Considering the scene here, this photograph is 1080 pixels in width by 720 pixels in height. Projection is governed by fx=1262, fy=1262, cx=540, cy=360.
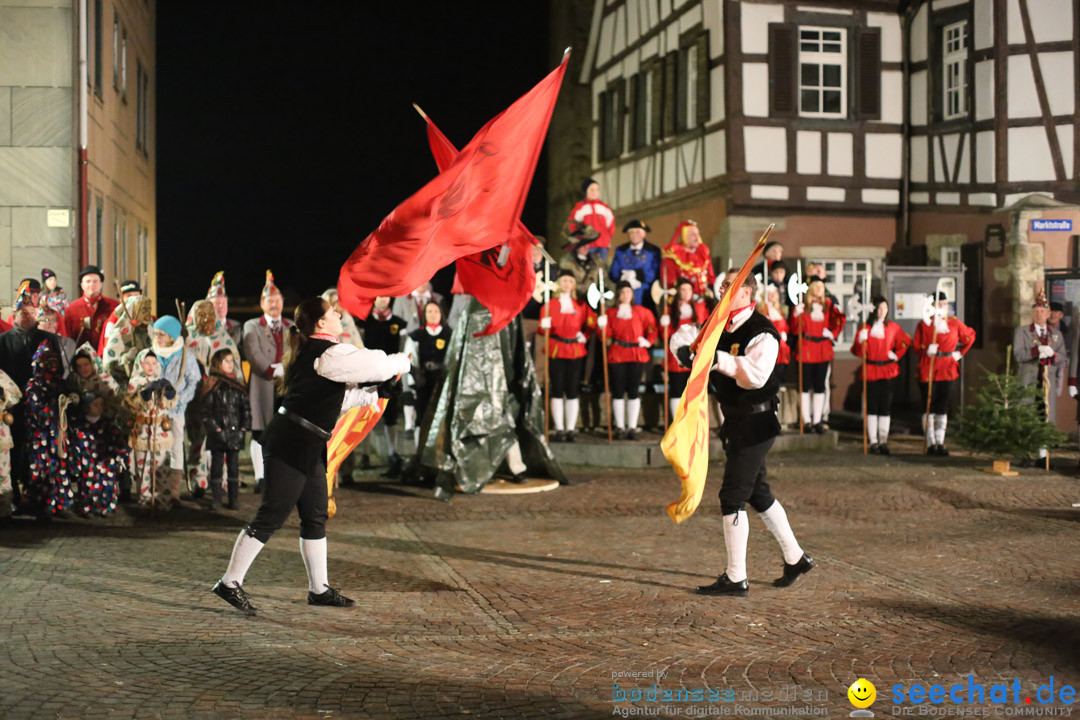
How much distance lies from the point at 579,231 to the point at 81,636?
11169 mm

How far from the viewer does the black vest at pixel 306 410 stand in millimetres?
7371

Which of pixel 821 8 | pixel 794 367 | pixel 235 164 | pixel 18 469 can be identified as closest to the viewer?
pixel 18 469

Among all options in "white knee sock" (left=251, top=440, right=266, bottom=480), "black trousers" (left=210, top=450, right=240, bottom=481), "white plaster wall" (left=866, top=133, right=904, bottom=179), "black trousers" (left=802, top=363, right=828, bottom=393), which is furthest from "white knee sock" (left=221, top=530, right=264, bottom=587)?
"white plaster wall" (left=866, top=133, right=904, bottom=179)

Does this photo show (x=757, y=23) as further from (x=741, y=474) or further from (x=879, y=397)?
(x=741, y=474)

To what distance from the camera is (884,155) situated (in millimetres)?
21875

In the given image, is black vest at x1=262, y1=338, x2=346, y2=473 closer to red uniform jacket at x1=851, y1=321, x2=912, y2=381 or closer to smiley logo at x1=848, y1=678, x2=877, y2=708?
smiley logo at x1=848, y1=678, x2=877, y2=708

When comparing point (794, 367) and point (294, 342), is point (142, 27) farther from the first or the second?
point (294, 342)

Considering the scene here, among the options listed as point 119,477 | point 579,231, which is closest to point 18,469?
point 119,477

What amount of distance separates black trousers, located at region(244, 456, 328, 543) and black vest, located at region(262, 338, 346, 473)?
0.18 ft

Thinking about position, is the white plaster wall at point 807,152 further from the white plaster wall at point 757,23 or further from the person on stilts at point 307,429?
the person on stilts at point 307,429

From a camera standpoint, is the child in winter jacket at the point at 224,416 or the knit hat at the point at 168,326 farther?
the child in winter jacket at the point at 224,416

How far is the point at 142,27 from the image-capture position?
85.7 feet

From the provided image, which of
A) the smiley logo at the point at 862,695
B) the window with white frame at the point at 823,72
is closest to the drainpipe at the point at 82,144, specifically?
the window with white frame at the point at 823,72

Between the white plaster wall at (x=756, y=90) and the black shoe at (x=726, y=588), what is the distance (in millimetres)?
14469
